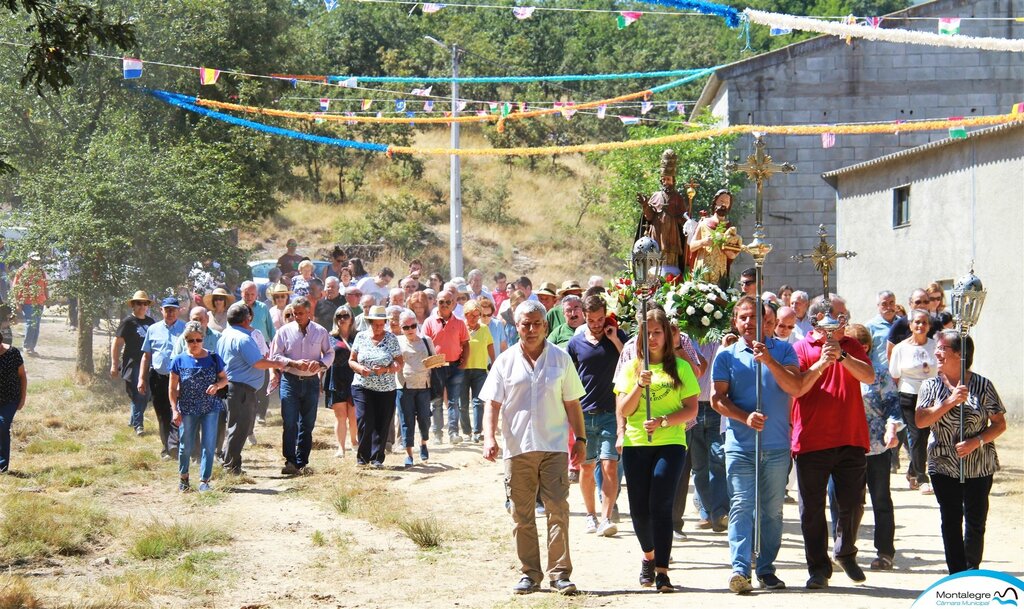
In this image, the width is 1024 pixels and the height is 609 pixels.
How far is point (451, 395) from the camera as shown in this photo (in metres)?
18.4

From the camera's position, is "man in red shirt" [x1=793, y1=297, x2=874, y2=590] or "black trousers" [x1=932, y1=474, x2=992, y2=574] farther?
"man in red shirt" [x1=793, y1=297, x2=874, y2=590]

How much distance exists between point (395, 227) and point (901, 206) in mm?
20050

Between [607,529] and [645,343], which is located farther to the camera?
[607,529]

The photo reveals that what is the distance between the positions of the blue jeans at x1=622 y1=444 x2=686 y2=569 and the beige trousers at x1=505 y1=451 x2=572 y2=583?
467 mm

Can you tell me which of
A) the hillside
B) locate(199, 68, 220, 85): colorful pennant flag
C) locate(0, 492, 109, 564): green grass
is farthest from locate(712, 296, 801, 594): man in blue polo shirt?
the hillside

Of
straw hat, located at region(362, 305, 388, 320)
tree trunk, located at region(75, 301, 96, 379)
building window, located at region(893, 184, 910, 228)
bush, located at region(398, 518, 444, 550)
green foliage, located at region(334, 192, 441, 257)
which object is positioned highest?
green foliage, located at region(334, 192, 441, 257)

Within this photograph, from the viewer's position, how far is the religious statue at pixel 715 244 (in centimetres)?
1274

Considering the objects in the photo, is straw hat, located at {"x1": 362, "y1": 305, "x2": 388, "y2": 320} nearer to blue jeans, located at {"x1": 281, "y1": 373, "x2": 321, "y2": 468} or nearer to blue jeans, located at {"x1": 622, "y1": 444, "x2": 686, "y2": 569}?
blue jeans, located at {"x1": 281, "y1": 373, "x2": 321, "y2": 468}

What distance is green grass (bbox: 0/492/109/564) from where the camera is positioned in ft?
34.8

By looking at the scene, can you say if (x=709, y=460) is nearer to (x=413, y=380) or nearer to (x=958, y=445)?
(x=958, y=445)

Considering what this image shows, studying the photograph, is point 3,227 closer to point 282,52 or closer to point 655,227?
point 282,52

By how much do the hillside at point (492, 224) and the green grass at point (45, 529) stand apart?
28.6 m

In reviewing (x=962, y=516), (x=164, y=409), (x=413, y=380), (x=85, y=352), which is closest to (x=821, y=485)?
(x=962, y=516)

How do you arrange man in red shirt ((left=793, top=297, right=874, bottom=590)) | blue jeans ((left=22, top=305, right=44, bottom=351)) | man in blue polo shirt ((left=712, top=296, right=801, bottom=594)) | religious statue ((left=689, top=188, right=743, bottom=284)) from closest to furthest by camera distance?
man in blue polo shirt ((left=712, top=296, right=801, bottom=594)) → man in red shirt ((left=793, top=297, right=874, bottom=590)) → religious statue ((left=689, top=188, right=743, bottom=284)) → blue jeans ((left=22, top=305, right=44, bottom=351))
